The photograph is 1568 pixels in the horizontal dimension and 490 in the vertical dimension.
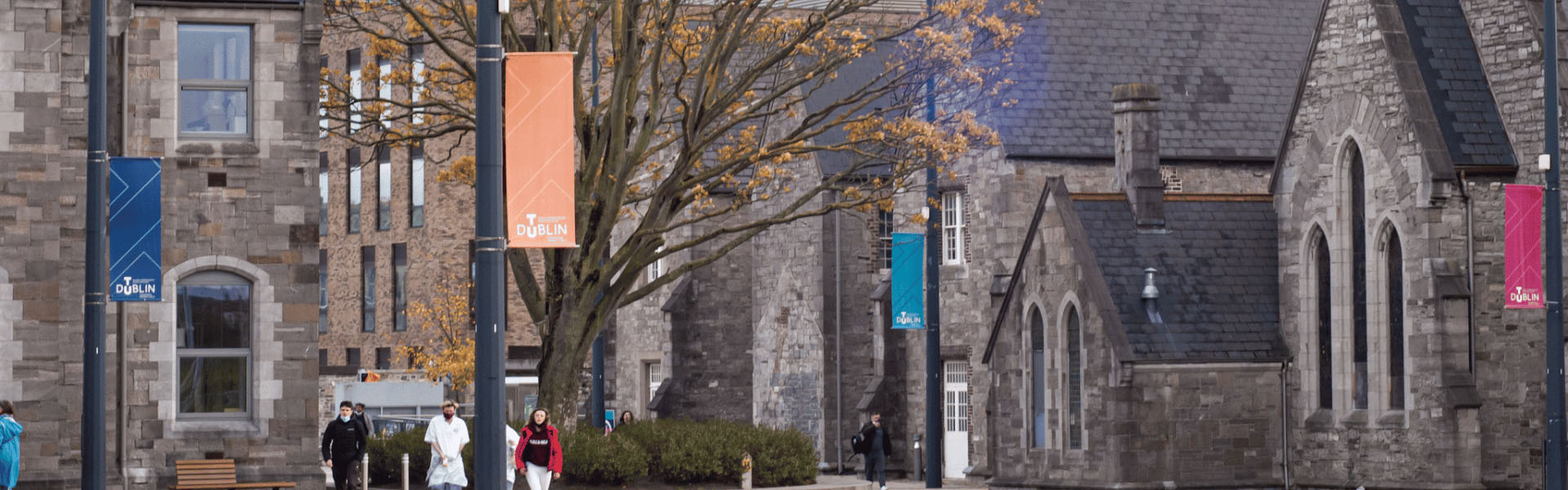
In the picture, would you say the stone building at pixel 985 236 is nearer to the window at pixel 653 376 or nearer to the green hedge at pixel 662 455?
the window at pixel 653 376

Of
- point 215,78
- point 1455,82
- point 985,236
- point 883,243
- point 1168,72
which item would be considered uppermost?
point 1168,72

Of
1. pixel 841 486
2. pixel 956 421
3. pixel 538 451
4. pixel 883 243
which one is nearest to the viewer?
pixel 538 451

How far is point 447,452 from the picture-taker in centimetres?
2431

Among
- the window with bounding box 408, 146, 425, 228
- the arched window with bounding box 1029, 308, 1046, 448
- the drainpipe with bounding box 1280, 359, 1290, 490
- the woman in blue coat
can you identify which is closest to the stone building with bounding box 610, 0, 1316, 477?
the arched window with bounding box 1029, 308, 1046, 448

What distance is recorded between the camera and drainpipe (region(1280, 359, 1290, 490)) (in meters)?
34.8

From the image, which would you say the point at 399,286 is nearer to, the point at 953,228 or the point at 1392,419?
the point at 953,228

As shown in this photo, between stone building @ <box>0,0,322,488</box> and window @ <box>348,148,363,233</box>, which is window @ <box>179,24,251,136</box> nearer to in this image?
stone building @ <box>0,0,322,488</box>

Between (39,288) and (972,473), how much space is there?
62.2 feet

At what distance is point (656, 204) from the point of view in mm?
31422

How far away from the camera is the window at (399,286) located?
63.0m

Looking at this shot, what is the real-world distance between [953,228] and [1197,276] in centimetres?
770

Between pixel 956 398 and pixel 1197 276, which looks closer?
pixel 1197 276

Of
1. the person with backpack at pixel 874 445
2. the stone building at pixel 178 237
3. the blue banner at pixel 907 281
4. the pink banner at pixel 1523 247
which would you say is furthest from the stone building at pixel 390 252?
the pink banner at pixel 1523 247

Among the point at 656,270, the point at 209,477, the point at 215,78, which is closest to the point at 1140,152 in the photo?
the point at 215,78
